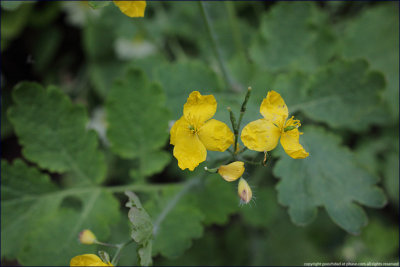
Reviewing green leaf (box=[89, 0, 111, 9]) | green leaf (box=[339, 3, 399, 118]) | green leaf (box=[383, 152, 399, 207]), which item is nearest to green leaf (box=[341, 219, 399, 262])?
green leaf (box=[383, 152, 399, 207])

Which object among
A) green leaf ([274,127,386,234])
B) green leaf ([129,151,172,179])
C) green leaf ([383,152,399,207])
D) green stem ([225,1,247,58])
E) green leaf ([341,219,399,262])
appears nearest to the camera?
green leaf ([274,127,386,234])

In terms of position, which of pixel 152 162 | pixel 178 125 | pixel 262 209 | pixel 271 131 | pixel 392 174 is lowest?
pixel 392 174

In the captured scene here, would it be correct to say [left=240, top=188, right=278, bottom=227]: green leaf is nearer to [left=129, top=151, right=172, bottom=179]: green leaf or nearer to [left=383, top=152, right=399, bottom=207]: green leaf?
[left=129, top=151, right=172, bottom=179]: green leaf

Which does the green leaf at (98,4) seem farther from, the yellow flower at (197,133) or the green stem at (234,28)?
the green stem at (234,28)

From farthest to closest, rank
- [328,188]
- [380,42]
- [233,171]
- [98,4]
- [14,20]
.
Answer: [14,20]
[380,42]
[328,188]
[98,4]
[233,171]

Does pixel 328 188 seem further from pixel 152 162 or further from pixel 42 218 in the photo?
pixel 42 218

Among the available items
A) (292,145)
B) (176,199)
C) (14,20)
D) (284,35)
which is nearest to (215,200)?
(176,199)
